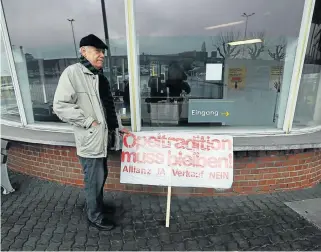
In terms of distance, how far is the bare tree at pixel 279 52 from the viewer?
11.1 ft

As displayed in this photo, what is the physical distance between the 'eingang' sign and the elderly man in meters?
0.57

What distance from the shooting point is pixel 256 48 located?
3811 mm

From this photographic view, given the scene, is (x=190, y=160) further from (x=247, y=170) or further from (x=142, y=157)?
(x=247, y=170)

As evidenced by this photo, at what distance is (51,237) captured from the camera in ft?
8.52

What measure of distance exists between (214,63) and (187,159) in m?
1.66

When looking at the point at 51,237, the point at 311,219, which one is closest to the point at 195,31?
the point at 311,219

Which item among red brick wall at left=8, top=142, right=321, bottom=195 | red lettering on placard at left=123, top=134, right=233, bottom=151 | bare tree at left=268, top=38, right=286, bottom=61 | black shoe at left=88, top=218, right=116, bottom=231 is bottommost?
black shoe at left=88, top=218, right=116, bottom=231

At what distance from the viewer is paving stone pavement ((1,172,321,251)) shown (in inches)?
98.5

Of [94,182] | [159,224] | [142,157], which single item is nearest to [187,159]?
[142,157]

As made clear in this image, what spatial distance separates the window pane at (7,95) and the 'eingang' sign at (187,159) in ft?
8.02

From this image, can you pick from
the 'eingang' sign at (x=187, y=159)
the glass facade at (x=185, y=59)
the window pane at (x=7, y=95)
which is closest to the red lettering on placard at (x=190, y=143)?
the 'eingang' sign at (x=187, y=159)

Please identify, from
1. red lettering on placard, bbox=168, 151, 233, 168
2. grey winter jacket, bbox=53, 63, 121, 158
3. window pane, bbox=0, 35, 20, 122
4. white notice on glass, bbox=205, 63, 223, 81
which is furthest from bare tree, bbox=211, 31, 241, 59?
window pane, bbox=0, 35, 20, 122

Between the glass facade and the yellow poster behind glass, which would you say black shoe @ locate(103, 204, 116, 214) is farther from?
the yellow poster behind glass

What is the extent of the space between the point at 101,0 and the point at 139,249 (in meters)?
3.12
